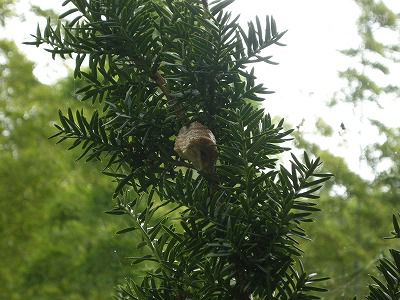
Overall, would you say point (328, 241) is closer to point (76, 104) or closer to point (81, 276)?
point (81, 276)

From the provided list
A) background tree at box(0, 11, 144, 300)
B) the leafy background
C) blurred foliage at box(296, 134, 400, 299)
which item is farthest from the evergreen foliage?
background tree at box(0, 11, 144, 300)

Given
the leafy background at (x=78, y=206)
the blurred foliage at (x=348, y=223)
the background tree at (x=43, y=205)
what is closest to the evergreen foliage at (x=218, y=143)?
the leafy background at (x=78, y=206)

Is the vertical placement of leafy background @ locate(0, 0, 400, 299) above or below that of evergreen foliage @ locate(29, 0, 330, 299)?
above

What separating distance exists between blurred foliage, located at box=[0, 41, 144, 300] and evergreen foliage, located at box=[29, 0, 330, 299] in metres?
1.72

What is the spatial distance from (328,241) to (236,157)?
193 cm

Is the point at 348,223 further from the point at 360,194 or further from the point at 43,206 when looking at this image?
the point at 43,206

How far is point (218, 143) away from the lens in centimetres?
57

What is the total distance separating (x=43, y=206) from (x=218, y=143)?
107 inches

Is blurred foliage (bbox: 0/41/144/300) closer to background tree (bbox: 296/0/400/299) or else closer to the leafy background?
the leafy background

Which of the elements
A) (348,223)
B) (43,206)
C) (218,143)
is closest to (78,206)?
(43,206)

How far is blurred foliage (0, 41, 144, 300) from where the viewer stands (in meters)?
2.56

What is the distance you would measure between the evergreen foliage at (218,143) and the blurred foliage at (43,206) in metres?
1.72

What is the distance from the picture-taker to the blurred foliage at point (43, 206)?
101 inches

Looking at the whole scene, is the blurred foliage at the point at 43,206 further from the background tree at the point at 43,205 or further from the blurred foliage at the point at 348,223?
the blurred foliage at the point at 348,223
